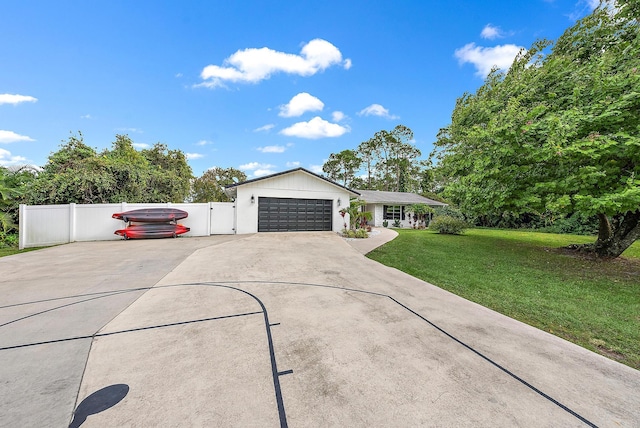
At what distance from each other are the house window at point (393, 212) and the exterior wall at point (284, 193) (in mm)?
7220

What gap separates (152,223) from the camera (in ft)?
36.2

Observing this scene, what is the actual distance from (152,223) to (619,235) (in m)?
18.5

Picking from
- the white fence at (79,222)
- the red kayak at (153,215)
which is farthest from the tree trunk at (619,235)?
the red kayak at (153,215)

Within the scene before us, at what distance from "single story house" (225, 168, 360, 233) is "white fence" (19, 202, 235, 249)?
1.75m

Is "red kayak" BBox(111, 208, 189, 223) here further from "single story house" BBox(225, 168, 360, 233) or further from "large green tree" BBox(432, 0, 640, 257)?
"large green tree" BBox(432, 0, 640, 257)

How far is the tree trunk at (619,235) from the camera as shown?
809 cm

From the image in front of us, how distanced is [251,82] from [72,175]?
1156 centimetres

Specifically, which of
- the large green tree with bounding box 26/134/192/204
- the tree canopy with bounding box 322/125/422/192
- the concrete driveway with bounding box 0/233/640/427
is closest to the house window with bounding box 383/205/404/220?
the tree canopy with bounding box 322/125/422/192

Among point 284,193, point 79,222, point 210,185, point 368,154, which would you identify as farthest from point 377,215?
point 210,185

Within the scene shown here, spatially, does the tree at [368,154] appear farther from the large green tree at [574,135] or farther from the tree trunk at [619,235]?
the tree trunk at [619,235]

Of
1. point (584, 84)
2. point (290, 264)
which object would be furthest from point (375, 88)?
point (290, 264)

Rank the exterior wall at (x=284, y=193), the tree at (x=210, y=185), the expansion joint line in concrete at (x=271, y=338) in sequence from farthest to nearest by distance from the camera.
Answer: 1. the tree at (x=210, y=185)
2. the exterior wall at (x=284, y=193)
3. the expansion joint line in concrete at (x=271, y=338)

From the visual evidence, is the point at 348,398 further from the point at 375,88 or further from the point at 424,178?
the point at 424,178

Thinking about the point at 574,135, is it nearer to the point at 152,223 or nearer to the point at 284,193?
the point at 284,193
